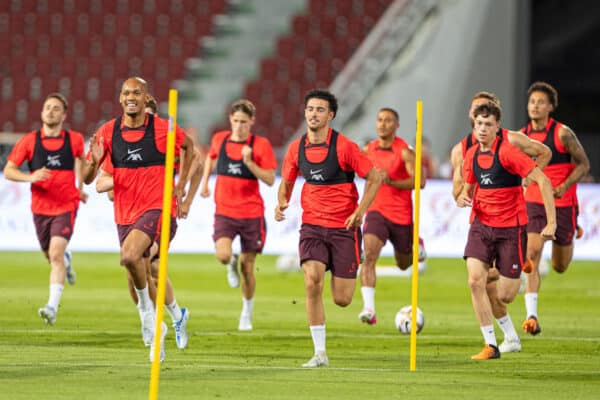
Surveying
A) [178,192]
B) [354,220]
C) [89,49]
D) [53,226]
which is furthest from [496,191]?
[89,49]

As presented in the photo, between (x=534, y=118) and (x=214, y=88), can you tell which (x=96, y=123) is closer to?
(x=214, y=88)

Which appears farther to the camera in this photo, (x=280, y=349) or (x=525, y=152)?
(x=280, y=349)

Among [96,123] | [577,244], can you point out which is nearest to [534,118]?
[577,244]

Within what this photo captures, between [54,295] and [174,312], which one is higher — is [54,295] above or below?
below

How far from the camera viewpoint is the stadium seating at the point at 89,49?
34.3 metres

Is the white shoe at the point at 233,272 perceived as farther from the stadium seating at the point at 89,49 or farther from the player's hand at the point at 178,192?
the stadium seating at the point at 89,49

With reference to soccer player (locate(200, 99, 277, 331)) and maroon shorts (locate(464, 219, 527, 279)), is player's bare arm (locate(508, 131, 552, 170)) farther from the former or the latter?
soccer player (locate(200, 99, 277, 331))

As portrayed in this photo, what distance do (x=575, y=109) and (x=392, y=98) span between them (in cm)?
867

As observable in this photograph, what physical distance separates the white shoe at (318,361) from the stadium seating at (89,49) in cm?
2326

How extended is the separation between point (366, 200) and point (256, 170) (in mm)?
4160

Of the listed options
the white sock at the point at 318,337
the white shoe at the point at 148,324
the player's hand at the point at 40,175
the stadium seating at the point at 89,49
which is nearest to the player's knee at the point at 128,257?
the white shoe at the point at 148,324

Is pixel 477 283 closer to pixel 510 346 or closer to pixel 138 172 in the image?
pixel 510 346

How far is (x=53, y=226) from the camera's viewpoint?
1555 centimetres

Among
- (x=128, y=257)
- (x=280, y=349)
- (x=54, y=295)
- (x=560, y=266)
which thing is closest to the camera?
(x=128, y=257)
